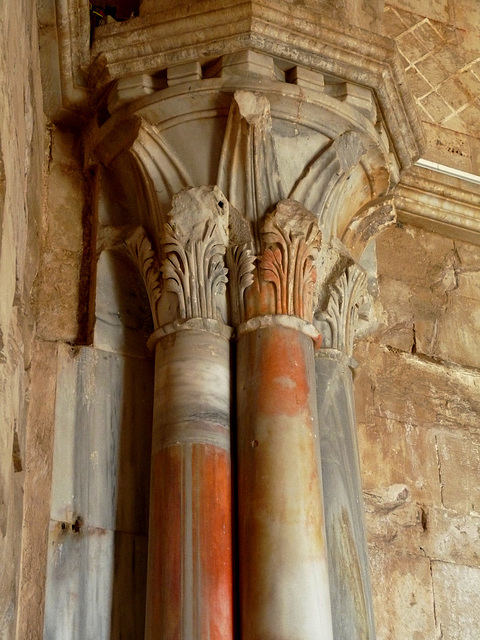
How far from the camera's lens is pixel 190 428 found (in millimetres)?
2953

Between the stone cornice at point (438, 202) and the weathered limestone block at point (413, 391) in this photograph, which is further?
the stone cornice at point (438, 202)

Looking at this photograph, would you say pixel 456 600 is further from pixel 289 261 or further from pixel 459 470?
pixel 289 261

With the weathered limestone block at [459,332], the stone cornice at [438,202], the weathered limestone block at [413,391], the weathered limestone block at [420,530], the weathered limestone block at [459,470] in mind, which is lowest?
the weathered limestone block at [420,530]

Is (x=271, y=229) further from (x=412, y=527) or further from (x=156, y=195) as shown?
(x=412, y=527)

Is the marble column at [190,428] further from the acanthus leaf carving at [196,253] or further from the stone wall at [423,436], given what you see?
the stone wall at [423,436]

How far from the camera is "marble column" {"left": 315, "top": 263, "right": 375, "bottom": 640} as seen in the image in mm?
3037

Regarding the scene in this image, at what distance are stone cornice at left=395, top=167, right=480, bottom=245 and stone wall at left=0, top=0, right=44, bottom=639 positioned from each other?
1641mm

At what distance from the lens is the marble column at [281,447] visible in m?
2.74

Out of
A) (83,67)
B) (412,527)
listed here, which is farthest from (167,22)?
(412,527)

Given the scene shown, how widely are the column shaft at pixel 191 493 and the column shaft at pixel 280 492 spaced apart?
0.06 meters

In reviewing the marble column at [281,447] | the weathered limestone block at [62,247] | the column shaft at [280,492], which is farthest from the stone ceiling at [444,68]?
the column shaft at [280,492]

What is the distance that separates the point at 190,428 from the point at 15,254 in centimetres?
70

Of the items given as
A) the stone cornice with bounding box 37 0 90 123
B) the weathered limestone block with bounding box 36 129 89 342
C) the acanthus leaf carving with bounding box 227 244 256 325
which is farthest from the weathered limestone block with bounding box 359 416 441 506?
the stone cornice with bounding box 37 0 90 123

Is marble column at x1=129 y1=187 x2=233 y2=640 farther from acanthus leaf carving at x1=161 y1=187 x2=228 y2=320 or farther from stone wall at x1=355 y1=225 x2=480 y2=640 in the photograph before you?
stone wall at x1=355 y1=225 x2=480 y2=640
